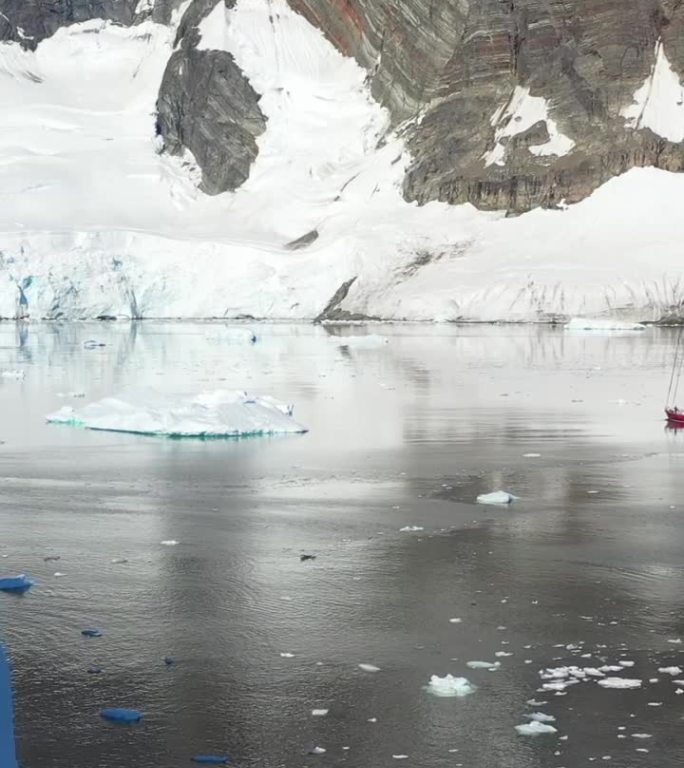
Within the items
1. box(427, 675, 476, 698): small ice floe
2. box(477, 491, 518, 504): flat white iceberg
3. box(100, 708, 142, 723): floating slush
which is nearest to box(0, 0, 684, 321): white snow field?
box(477, 491, 518, 504): flat white iceberg

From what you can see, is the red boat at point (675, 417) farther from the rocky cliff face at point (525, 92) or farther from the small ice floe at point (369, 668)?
the rocky cliff face at point (525, 92)

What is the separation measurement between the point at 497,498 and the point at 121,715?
726 cm

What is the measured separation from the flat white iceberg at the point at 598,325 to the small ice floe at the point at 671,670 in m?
61.6

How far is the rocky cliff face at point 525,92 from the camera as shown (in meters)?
89.2

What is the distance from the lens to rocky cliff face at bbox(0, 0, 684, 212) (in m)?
89.2

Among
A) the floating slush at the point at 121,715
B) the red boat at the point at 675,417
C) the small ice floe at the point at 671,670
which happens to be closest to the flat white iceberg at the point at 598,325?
the red boat at the point at 675,417

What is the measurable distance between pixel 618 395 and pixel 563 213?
6206cm

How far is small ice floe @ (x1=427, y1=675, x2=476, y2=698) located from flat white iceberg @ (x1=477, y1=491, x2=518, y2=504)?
6.15m

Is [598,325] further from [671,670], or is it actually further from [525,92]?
[671,670]

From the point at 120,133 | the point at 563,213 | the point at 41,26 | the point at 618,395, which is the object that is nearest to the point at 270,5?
the point at 120,133

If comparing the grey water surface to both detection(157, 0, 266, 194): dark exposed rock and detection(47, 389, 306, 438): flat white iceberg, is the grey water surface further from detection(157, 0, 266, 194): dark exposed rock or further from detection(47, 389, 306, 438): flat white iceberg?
detection(157, 0, 266, 194): dark exposed rock

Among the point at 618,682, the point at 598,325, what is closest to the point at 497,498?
the point at 618,682

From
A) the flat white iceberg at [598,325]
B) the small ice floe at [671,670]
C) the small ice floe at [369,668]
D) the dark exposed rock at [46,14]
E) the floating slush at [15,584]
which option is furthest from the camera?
the dark exposed rock at [46,14]

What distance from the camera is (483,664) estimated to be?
25.5ft
